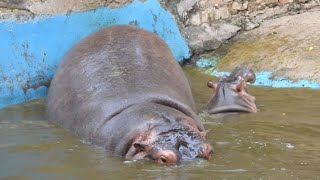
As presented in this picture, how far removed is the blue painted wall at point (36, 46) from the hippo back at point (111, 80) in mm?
592

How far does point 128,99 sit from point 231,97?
1.30 meters

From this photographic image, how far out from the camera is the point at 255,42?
762 centimetres

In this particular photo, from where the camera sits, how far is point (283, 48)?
23.9ft

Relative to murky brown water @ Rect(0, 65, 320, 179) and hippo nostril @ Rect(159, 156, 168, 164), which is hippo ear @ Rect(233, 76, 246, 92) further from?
hippo nostril @ Rect(159, 156, 168, 164)

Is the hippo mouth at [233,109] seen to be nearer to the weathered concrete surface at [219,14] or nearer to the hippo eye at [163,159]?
the hippo eye at [163,159]

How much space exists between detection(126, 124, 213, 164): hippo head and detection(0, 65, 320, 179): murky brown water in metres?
0.06

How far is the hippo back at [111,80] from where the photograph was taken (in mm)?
4926

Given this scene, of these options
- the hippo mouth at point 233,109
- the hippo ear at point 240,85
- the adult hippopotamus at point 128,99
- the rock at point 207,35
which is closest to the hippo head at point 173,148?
the adult hippopotamus at point 128,99

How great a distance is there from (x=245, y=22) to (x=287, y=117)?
265 centimetres

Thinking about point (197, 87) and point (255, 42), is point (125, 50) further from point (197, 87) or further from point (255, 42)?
point (255, 42)

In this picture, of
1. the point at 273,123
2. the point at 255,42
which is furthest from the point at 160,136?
the point at 255,42

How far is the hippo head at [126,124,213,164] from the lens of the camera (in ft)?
13.3

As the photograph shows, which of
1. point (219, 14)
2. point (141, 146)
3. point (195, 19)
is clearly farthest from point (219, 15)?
point (141, 146)

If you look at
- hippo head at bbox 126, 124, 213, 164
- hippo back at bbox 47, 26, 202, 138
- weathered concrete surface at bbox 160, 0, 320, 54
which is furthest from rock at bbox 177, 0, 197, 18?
hippo head at bbox 126, 124, 213, 164
